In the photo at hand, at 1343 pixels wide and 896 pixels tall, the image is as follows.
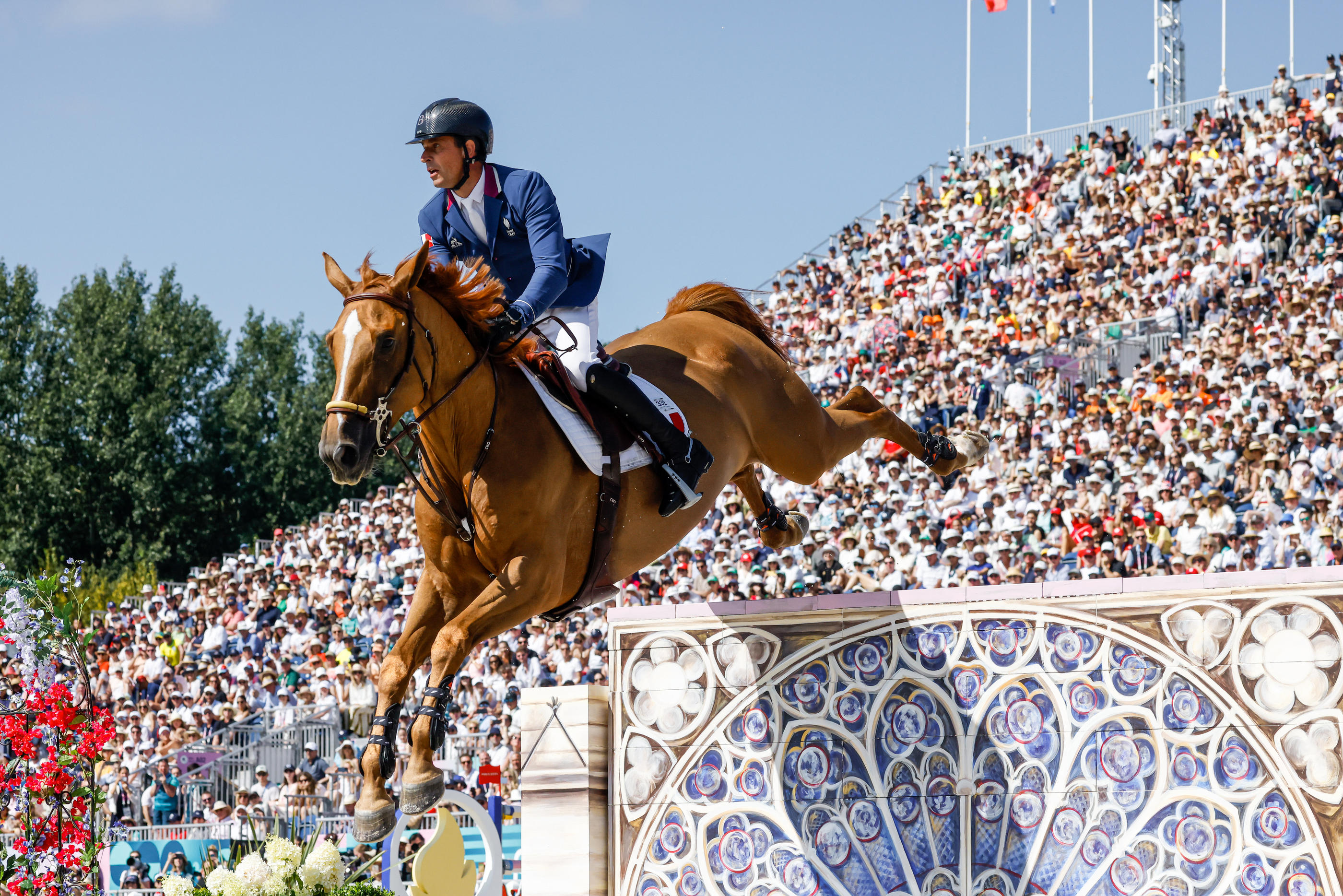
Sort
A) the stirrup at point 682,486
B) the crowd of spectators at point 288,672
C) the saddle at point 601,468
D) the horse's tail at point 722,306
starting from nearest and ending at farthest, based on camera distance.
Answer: the saddle at point 601,468
the stirrup at point 682,486
the horse's tail at point 722,306
the crowd of spectators at point 288,672

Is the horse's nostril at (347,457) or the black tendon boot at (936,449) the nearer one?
the horse's nostril at (347,457)

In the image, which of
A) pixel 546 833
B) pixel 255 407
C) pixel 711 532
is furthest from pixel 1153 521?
pixel 255 407

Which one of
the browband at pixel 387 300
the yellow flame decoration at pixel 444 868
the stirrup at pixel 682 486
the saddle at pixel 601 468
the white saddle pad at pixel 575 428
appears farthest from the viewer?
the stirrup at pixel 682 486

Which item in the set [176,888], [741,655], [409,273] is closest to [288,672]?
[741,655]

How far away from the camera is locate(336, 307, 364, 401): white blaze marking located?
4742 mm

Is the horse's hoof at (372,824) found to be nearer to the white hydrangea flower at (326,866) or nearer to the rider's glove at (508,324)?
the white hydrangea flower at (326,866)

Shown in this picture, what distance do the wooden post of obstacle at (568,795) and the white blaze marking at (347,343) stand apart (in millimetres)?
2845

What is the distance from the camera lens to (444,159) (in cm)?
568

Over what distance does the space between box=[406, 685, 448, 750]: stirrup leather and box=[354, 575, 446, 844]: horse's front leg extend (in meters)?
0.13

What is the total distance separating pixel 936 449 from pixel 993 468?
6.91 m

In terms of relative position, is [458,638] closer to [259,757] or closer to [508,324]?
[508,324]

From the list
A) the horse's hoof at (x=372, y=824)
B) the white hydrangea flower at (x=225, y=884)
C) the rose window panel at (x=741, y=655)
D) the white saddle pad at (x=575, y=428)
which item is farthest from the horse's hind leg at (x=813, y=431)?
the white hydrangea flower at (x=225, y=884)

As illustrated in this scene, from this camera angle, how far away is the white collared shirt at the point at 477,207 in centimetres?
580

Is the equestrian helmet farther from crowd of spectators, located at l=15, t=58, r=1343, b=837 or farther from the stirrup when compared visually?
crowd of spectators, located at l=15, t=58, r=1343, b=837
